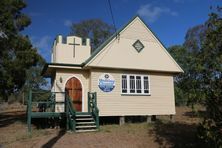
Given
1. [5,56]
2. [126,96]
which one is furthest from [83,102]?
[5,56]

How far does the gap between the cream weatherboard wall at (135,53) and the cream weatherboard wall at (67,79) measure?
4.61 feet

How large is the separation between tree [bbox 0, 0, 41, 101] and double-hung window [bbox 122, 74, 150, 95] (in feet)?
29.4

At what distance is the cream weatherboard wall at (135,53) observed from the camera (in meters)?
16.7

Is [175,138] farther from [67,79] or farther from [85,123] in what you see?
[67,79]

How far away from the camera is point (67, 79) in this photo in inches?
657

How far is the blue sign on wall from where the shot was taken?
1648 centimetres

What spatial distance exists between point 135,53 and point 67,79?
4656mm

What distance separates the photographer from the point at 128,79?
17172mm

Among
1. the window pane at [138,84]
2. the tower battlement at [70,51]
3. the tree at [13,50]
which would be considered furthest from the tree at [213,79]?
the tree at [13,50]

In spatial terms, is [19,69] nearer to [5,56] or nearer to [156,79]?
[5,56]

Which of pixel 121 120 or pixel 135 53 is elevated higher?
pixel 135 53

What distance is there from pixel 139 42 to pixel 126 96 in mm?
3714

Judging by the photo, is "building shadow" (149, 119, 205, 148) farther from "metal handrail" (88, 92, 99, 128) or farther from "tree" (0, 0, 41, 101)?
"tree" (0, 0, 41, 101)

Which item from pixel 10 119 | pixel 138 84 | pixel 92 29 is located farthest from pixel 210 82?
pixel 92 29
